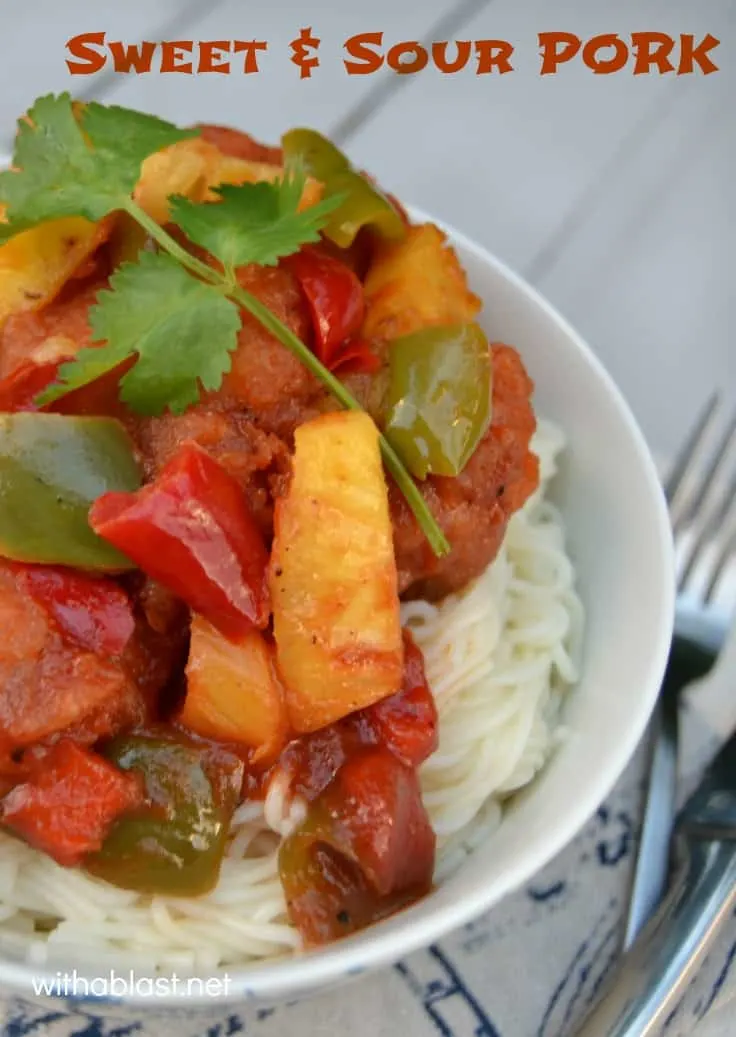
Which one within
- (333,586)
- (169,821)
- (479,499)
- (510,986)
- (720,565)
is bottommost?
(510,986)

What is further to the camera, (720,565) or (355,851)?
(720,565)

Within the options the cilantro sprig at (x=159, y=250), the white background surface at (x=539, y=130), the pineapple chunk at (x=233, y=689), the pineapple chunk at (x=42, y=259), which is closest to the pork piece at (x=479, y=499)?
the cilantro sprig at (x=159, y=250)

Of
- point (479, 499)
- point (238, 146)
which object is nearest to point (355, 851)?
point (479, 499)

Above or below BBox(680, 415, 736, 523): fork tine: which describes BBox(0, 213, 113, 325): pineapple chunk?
above

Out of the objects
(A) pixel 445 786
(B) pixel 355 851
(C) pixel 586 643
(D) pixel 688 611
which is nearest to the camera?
(B) pixel 355 851

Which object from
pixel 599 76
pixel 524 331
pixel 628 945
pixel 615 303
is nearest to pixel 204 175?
pixel 524 331

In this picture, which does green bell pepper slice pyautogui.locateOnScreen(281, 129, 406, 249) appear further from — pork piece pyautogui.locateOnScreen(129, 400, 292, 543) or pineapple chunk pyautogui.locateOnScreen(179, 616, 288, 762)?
pineapple chunk pyautogui.locateOnScreen(179, 616, 288, 762)

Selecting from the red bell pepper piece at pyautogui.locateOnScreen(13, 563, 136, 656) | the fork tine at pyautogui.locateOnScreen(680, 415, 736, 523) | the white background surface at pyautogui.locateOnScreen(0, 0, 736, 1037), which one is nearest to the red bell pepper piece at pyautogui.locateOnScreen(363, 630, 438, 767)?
the red bell pepper piece at pyautogui.locateOnScreen(13, 563, 136, 656)

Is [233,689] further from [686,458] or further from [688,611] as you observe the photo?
[686,458]
